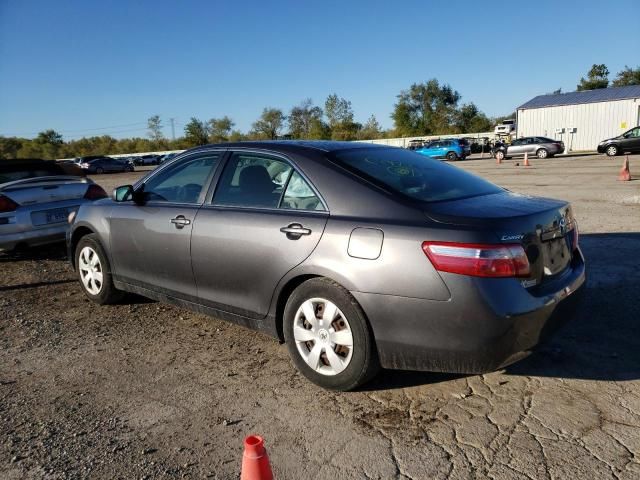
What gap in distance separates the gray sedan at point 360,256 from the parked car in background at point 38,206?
3.34 m

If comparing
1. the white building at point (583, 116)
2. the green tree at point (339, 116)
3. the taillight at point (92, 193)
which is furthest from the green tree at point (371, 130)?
the taillight at point (92, 193)

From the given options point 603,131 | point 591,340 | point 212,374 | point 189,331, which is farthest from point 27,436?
point 603,131

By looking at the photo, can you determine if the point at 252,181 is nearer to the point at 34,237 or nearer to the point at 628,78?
the point at 34,237

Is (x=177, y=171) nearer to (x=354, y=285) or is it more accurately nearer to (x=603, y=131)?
(x=354, y=285)

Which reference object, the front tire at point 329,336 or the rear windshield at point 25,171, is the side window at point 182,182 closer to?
the front tire at point 329,336

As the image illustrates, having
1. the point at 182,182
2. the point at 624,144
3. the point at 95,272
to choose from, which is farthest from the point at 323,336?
the point at 624,144

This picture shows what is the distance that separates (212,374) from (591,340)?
2.85m

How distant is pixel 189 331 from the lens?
4.55 m

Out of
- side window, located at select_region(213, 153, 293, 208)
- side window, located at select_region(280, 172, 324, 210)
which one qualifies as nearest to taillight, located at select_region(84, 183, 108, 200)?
side window, located at select_region(213, 153, 293, 208)

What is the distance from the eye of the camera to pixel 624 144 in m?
29.0

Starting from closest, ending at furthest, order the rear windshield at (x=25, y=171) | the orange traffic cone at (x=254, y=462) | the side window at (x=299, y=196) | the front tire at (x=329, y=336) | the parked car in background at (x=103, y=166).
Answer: the orange traffic cone at (x=254, y=462), the front tire at (x=329, y=336), the side window at (x=299, y=196), the rear windshield at (x=25, y=171), the parked car in background at (x=103, y=166)

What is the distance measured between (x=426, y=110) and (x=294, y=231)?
87701 millimetres

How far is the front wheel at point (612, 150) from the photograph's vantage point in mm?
29422

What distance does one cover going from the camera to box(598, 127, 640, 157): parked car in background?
1130 inches
